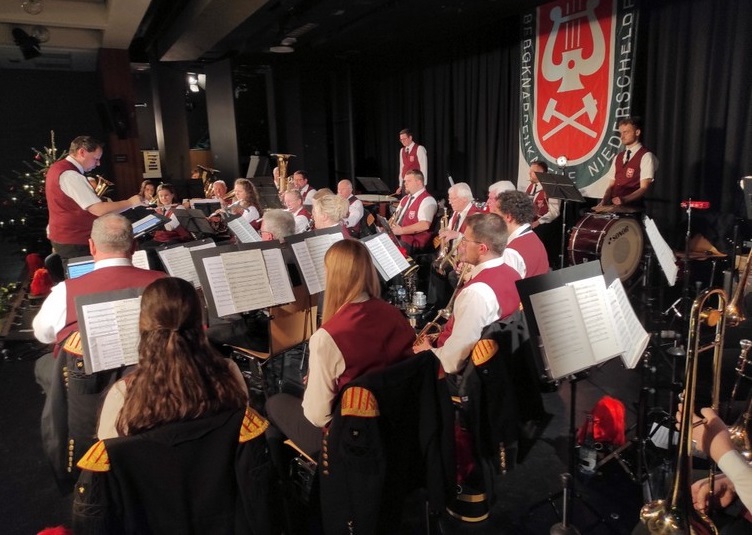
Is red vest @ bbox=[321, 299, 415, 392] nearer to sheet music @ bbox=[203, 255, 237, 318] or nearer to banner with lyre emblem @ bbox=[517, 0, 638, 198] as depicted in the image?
sheet music @ bbox=[203, 255, 237, 318]

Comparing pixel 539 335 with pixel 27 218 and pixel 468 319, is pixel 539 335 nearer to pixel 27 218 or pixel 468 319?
pixel 468 319

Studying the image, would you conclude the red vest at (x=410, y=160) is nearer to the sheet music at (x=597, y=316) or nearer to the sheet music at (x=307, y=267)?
the sheet music at (x=307, y=267)

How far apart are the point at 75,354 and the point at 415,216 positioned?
4083 millimetres

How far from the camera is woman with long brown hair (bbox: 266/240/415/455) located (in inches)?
77.1

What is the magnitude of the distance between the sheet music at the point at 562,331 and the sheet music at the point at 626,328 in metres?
0.20

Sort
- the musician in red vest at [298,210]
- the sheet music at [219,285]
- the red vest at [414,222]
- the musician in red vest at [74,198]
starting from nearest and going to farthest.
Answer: the sheet music at [219,285], the musician in red vest at [74,198], the musician in red vest at [298,210], the red vest at [414,222]

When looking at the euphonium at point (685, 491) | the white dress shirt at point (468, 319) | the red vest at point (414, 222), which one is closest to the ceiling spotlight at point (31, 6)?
the red vest at point (414, 222)

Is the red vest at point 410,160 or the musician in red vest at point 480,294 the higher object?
the red vest at point 410,160

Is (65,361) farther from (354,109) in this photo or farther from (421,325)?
(354,109)

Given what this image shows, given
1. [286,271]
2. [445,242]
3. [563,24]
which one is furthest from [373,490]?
[563,24]

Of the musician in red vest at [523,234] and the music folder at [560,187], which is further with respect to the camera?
the music folder at [560,187]

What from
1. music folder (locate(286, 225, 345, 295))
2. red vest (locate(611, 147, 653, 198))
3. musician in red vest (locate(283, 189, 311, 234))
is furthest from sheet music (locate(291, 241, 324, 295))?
red vest (locate(611, 147, 653, 198))

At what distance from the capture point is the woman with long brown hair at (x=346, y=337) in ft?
6.42

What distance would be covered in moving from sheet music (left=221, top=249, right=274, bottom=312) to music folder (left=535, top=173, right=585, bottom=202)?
339 centimetres
